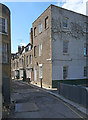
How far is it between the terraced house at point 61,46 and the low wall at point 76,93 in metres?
5.94

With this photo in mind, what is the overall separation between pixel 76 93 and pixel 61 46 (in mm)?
9781

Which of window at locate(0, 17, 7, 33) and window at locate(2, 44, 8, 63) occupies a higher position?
window at locate(0, 17, 7, 33)

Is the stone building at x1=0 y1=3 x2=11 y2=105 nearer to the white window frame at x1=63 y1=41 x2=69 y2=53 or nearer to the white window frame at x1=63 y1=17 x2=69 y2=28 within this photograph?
the white window frame at x1=63 y1=41 x2=69 y2=53

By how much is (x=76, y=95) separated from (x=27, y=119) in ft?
13.6

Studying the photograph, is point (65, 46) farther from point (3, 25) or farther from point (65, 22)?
point (3, 25)

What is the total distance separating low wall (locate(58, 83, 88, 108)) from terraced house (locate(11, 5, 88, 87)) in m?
5.94

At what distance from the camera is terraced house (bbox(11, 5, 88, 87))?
53.9ft

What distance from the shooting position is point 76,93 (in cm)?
838

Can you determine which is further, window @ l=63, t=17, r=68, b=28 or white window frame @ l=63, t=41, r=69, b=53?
window @ l=63, t=17, r=68, b=28

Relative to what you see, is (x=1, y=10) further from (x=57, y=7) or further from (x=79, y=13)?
(x=79, y=13)

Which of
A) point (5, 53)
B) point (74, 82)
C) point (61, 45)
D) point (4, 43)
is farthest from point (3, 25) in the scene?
point (74, 82)

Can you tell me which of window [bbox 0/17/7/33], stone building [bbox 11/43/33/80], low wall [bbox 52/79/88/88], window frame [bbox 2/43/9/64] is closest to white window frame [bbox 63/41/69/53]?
low wall [bbox 52/79/88/88]

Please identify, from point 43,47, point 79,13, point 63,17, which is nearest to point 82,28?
point 79,13

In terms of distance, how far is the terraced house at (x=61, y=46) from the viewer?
16422mm
